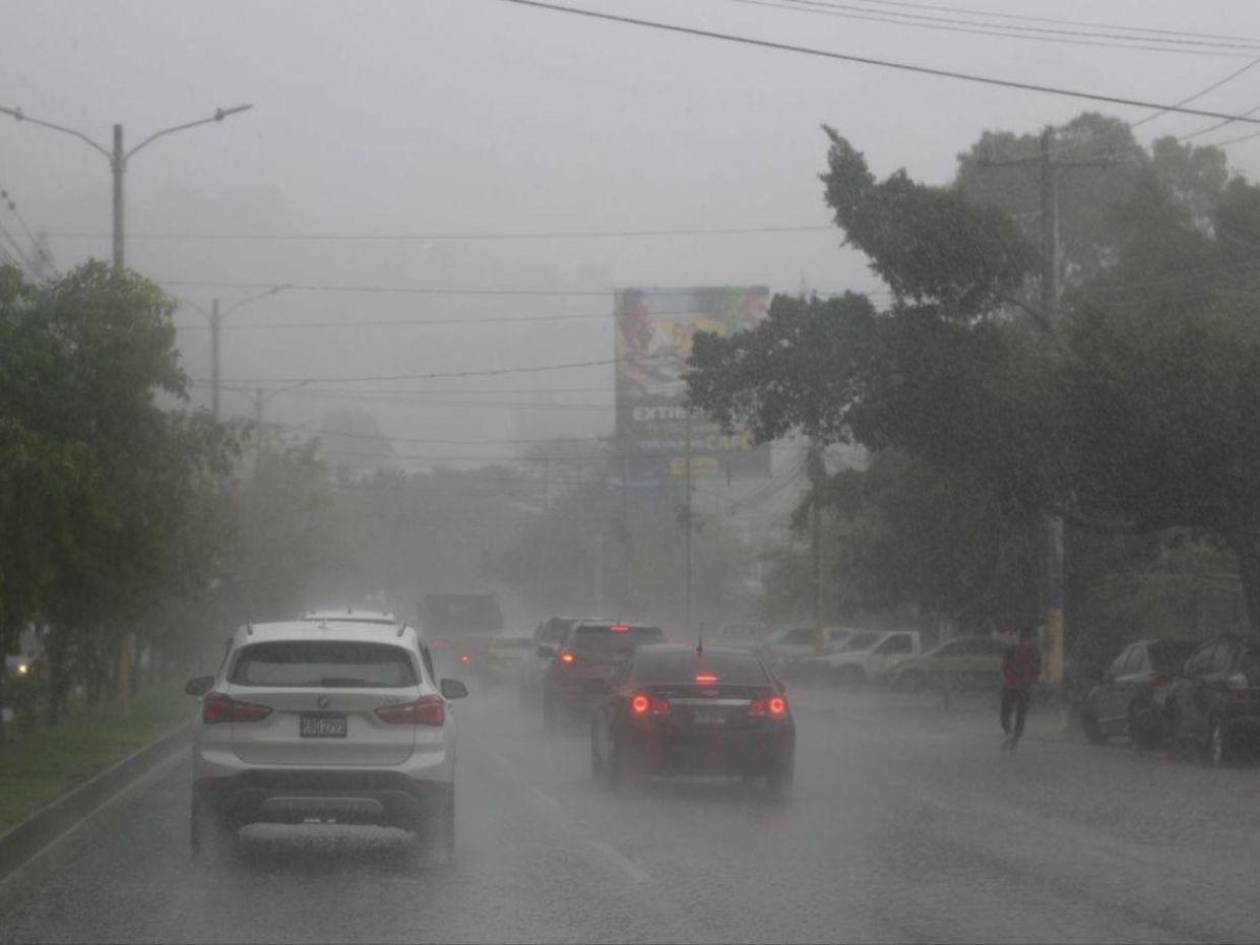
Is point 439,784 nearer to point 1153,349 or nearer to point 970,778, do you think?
point 970,778

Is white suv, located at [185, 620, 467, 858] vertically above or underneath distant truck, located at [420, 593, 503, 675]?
above

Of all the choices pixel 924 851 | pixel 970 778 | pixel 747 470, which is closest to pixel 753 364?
pixel 970 778

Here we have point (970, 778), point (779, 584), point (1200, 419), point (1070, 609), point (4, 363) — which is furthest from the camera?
point (779, 584)

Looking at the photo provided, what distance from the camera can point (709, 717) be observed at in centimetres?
2028

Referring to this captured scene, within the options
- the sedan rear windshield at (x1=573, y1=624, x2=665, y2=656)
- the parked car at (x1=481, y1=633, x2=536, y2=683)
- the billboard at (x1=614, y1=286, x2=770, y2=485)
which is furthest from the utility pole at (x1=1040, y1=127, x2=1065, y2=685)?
the billboard at (x1=614, y1=286, x2=770, y2=485)

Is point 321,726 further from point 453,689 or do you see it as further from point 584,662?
point 584,662

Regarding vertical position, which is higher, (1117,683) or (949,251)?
(949,251)

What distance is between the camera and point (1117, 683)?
29.4 metres

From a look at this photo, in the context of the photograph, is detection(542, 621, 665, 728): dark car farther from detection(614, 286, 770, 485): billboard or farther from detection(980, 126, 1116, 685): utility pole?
detection(614, 286, 770, 485): billboard

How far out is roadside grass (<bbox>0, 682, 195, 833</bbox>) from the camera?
58.1 ft

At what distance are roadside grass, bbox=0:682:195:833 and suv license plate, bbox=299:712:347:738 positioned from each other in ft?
7.58

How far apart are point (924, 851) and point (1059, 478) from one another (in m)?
14.9

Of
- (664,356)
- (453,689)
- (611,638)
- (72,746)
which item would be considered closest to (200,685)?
(453,689)

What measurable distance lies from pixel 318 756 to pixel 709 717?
6.68 m
